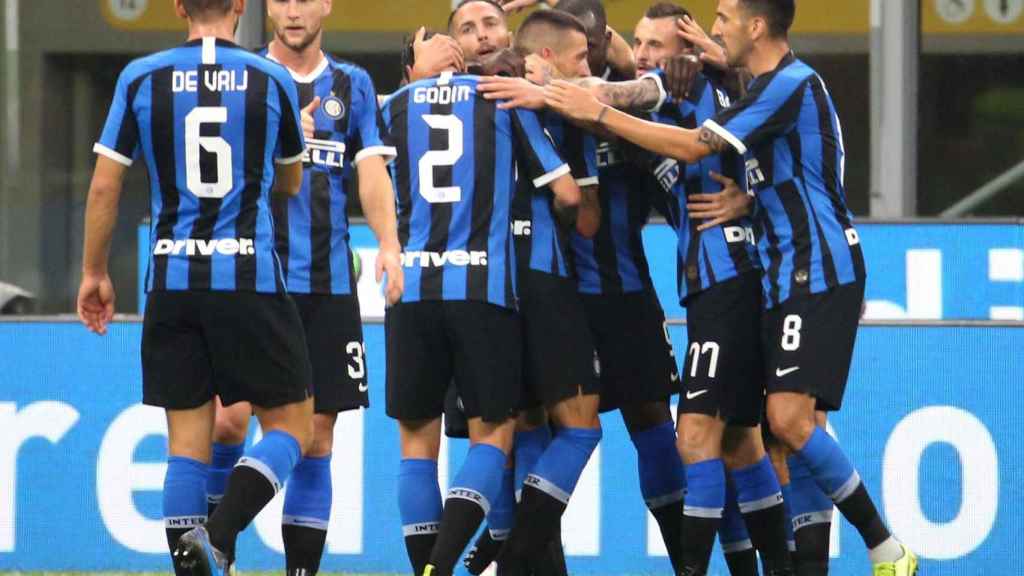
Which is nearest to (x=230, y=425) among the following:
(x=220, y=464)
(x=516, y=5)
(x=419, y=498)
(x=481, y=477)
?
(x=220, y=464)

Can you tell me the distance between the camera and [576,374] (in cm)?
610

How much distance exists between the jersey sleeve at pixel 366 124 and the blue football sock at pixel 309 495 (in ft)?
3.16

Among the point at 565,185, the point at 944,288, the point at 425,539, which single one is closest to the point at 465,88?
the point at 565,185

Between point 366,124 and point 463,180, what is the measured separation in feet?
1.28

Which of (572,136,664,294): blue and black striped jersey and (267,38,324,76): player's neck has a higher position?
(267,38,324,76): player's neck

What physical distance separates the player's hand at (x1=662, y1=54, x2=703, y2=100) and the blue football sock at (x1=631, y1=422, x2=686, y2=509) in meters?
1.10

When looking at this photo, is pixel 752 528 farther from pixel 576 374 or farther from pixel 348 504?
pixel 348 504

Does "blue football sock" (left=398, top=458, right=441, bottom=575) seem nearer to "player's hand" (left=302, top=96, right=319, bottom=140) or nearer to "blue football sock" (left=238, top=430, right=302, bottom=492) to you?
"blue football sock" (left=238, top=430, right=302, bottom=492)

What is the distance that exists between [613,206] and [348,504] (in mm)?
1821

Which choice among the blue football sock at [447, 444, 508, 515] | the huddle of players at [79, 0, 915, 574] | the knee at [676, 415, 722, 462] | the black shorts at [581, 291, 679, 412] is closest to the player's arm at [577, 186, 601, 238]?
the huddle of players at [79, 0, 915, 574]

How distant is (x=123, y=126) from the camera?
5414mm

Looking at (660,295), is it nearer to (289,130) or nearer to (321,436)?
(321,436)

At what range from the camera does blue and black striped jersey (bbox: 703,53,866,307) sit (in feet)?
19.6

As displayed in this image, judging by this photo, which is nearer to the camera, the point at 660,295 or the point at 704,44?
A: the point at 704,44
